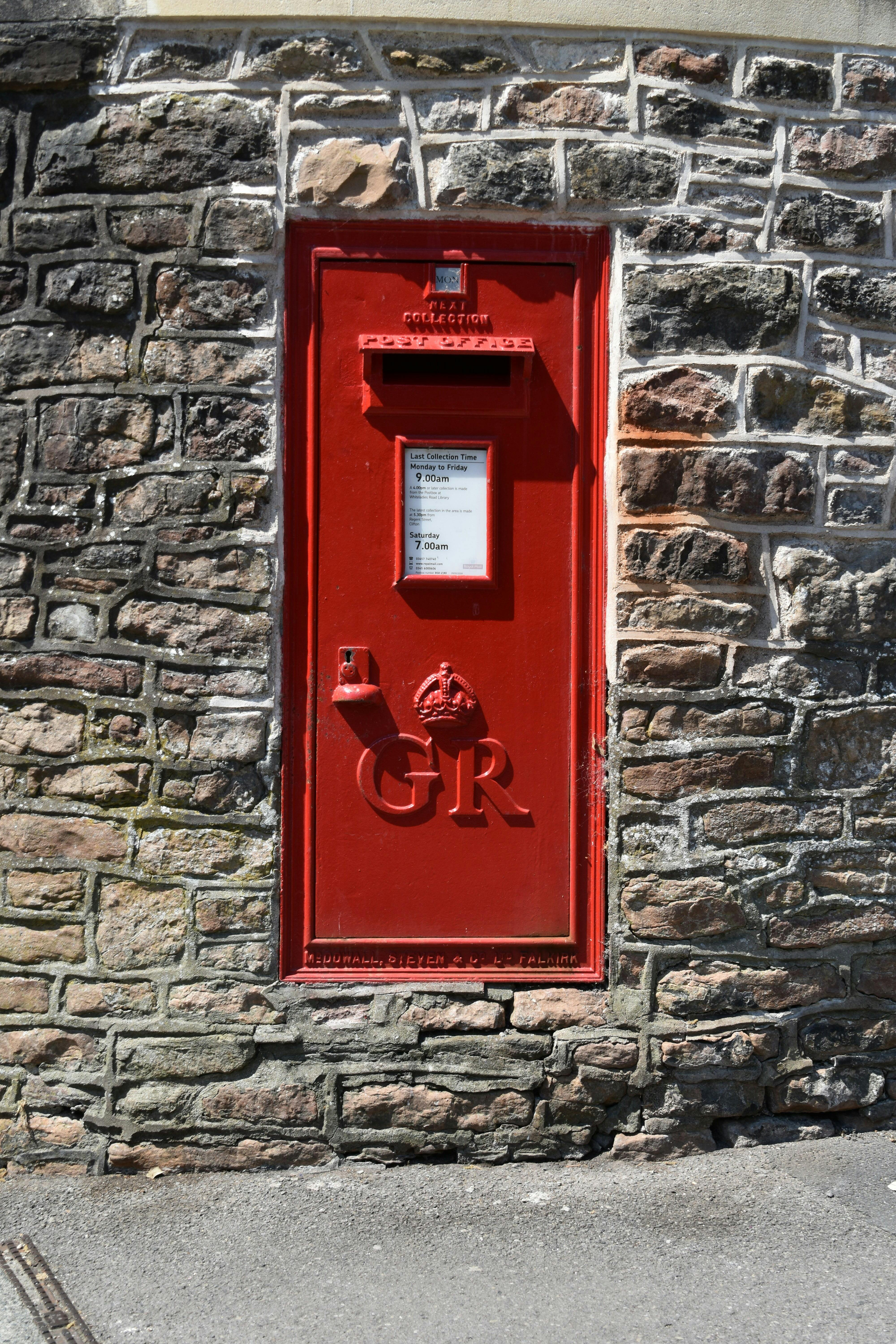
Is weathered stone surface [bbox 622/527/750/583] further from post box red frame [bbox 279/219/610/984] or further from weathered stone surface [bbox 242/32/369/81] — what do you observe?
weathered stone surface [bbox 242/32/369/81]

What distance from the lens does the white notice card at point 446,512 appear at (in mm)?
3203

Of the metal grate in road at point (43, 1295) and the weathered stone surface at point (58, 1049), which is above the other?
the weathered stone surface at point (58, 1049)

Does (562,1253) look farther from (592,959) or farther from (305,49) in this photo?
(305,49)

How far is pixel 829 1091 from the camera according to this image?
328 cm

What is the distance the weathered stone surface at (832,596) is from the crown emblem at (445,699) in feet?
3.47

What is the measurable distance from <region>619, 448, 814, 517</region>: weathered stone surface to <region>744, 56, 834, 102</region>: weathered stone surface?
1141mm

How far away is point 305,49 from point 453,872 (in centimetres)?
261

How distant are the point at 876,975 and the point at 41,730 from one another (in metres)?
2.79

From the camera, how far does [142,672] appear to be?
3.16 m

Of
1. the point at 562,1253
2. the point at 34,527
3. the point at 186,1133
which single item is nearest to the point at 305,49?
the point at 34,527

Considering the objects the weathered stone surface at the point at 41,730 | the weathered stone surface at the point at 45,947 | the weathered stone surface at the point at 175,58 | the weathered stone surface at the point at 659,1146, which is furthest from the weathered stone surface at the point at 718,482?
the weathered stone surface at the point at 45,947

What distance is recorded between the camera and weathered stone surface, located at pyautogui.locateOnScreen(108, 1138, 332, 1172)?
3.13 metres

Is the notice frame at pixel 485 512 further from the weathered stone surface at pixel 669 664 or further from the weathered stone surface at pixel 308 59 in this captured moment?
the weathered stone surface at pixel 308 59

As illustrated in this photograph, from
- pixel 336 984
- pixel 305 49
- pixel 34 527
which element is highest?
pixel 305 49
